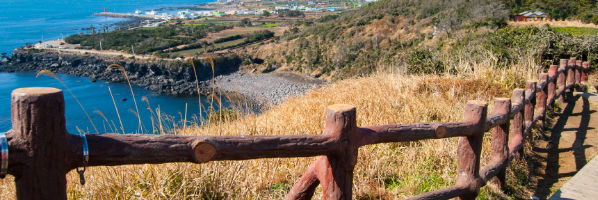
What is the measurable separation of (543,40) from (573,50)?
1.23m

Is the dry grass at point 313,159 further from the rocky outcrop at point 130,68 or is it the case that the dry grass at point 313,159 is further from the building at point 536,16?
the rocky outcrop at point 130,68

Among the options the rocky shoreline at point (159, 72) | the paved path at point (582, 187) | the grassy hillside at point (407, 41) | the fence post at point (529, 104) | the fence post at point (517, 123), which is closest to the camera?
the paved path at point (582, 187)

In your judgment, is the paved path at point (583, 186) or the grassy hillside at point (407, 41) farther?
the grassy hillside at point (407, 41)

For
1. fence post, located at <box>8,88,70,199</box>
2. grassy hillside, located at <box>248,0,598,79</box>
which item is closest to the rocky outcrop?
grassy hillside, located at <box>248,0,598,79</box>

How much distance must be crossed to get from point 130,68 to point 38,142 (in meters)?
52.2

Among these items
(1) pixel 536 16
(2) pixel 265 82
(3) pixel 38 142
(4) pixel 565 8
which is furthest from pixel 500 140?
(2) pixel 265 82

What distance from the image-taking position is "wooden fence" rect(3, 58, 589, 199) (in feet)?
3.08

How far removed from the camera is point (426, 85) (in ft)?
18.0

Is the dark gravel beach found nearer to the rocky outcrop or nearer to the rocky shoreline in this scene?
the rocky shoreline

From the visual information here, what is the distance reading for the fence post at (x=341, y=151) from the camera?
56.5 inches

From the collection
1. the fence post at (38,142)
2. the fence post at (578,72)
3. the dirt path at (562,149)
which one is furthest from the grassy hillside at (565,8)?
the fence post at (38,142)

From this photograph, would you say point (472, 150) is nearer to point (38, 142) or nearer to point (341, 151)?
point (341, 151)

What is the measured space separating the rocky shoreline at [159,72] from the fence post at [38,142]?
39623mm

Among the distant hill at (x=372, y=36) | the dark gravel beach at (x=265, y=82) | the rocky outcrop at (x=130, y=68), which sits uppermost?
the distant hill at (x=372, y=36)
